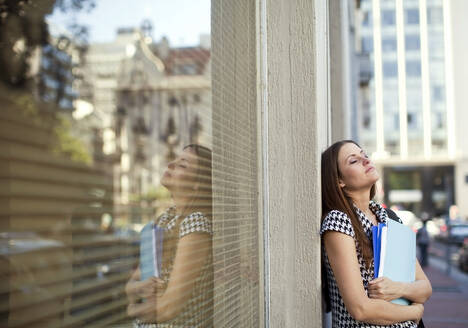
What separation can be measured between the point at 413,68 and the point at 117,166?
2071 inches

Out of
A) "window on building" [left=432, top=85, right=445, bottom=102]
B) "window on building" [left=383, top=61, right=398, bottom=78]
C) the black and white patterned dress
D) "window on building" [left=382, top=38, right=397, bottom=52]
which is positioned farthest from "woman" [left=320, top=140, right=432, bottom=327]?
"window on building" [left=382, top=38, right=397, bottom=52]

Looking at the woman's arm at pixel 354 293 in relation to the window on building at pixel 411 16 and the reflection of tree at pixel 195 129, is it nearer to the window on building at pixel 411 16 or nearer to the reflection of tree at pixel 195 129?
the reflection of tree at pixel 195 129

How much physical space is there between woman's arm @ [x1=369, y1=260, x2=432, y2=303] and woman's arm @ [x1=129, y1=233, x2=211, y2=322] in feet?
3.03

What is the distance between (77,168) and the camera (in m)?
1.09

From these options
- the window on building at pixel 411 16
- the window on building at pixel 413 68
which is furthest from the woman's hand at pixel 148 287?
the window on building at pixel 411 16

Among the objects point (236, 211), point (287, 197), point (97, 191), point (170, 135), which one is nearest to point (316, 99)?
point (287, 197)

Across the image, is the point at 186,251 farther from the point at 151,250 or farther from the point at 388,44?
the point at 388,44

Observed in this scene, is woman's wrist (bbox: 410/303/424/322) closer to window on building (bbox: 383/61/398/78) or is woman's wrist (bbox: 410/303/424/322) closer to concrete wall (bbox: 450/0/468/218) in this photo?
concrete wall (bbox: 450/0/468/218)

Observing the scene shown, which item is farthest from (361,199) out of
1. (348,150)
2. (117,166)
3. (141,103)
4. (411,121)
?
(411,121)

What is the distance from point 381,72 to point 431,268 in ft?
118

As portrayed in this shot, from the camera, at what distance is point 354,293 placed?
8.41 feet

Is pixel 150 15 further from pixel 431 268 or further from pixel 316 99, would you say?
pixel 431 268

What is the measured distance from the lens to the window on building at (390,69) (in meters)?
50.1

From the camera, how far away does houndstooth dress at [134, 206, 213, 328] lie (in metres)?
2.12
